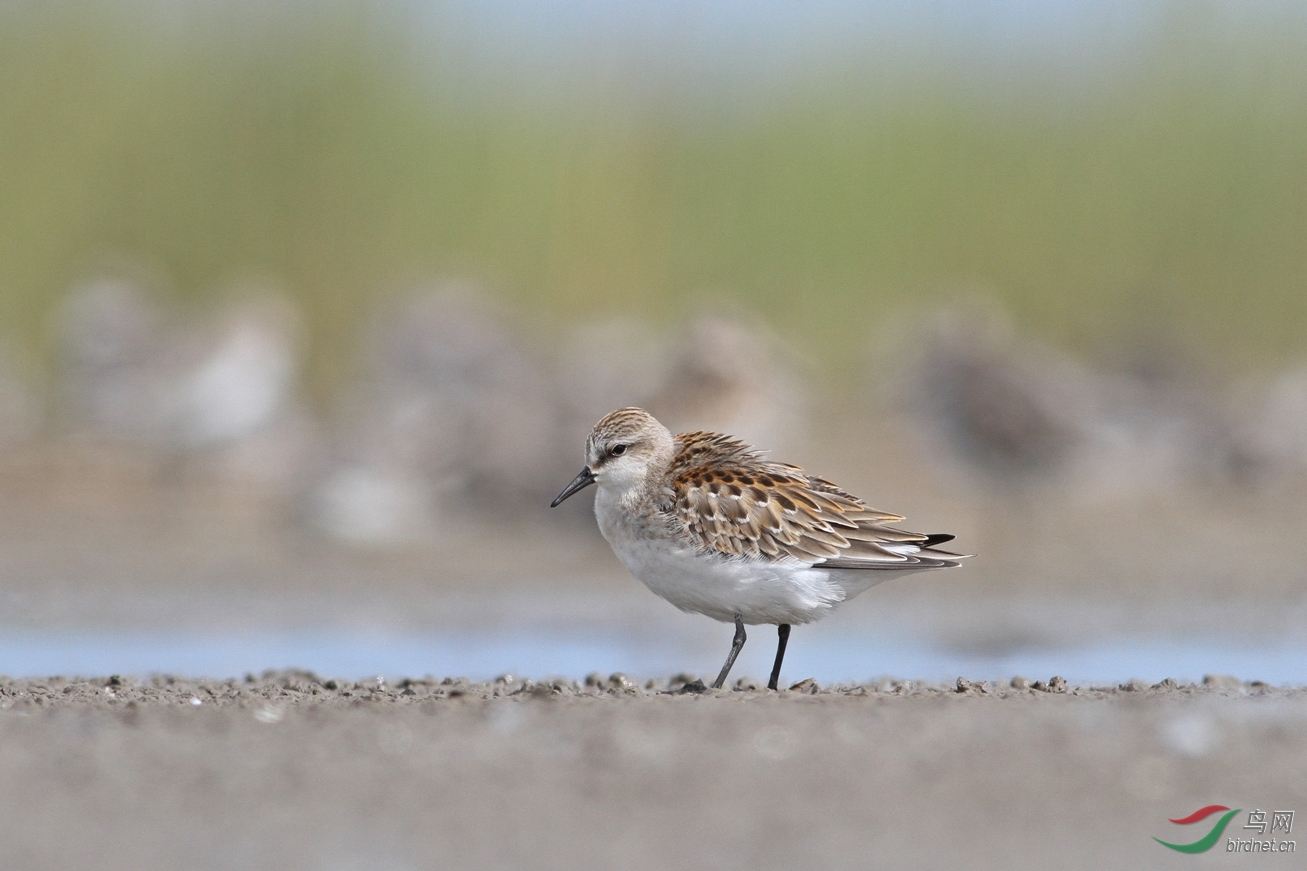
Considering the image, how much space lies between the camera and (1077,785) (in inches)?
179

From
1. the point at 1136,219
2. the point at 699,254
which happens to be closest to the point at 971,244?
the point at 1136,219

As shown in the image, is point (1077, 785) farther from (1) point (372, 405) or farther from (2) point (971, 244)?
(2) point (971, 244)

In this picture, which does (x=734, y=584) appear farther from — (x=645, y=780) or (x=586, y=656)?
(x=586, y=656)

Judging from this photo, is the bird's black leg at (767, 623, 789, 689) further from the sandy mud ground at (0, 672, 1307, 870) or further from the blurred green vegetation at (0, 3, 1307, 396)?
the blurred green vegetation at (0, 3, 1307, 396)

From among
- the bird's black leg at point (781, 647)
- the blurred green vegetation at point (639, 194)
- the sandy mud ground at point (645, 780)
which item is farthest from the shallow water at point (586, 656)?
the blurred green vegetation at point (639, 194)

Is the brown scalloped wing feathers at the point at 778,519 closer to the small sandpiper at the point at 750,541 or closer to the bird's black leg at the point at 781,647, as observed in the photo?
the small sandpiper at the point at 750,541

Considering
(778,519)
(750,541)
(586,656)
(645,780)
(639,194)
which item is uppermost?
(639,194)

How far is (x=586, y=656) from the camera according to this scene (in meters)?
8.97

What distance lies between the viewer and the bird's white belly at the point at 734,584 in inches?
259

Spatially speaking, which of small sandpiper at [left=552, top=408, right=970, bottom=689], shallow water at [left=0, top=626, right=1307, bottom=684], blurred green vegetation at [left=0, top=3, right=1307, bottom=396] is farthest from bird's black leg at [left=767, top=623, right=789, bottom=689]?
blurred green vegetation at [left=0, top=3, right=1307, bottom=396]

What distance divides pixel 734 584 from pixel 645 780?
2040 millimetres

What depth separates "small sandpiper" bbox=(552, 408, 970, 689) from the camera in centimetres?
662

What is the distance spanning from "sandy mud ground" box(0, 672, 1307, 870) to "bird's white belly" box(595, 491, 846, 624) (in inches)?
30.5

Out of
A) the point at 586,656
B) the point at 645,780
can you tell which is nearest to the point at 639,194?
the point at 586,656
